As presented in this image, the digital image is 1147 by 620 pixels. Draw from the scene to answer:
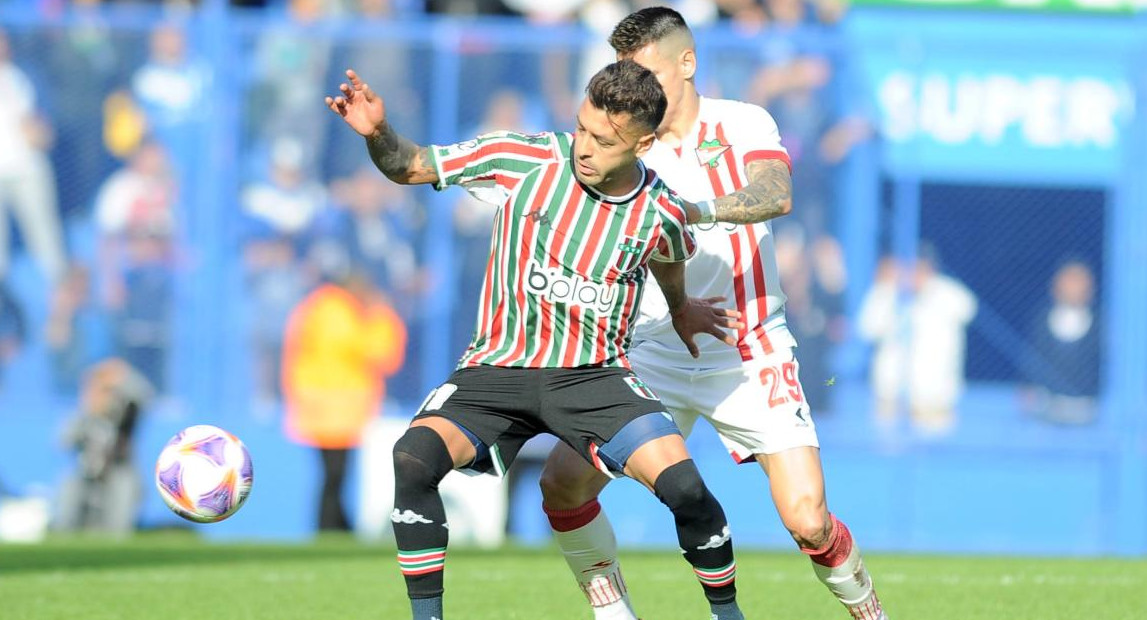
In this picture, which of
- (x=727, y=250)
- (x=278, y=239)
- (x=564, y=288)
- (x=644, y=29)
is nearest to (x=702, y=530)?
(x=564, y=288)

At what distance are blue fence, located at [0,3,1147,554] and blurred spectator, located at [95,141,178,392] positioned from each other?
2 cm

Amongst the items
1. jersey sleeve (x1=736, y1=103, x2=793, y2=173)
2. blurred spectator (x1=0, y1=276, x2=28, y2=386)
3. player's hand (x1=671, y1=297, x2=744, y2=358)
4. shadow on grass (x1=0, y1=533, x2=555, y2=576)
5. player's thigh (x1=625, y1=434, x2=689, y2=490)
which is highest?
jersey sleeve (x1=736, y1=103, x2=793, y2=173)

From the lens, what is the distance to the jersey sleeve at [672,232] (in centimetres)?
547

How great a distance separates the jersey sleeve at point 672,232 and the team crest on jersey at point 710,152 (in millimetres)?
663

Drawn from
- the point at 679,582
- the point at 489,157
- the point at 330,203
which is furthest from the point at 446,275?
the point at 489,157

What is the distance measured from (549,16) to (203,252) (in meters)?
3.42

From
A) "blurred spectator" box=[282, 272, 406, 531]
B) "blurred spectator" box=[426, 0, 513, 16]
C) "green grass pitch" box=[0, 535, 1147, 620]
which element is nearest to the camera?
"green grass pitch" box=[0, 535, 1147, 620]

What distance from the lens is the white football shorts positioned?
600cm

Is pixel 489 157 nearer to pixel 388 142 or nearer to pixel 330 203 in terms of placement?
pixel 388 142

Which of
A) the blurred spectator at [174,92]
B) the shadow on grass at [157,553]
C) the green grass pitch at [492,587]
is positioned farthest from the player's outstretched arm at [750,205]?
the blurred spectator at [174,92]

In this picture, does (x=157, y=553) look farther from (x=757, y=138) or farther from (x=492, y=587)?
(x=757, y=138)

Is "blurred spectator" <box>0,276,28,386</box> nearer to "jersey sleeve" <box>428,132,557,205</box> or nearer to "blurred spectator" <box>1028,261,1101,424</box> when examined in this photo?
"blurred spectator" <box>1028,261,1101,424</box>

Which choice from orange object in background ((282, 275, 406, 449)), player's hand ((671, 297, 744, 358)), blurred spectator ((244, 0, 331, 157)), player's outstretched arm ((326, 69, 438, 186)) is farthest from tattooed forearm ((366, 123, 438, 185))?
blurred spectator ((244, 0, 331, 157))

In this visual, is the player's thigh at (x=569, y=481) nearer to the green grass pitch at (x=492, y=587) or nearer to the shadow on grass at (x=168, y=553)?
the green grass pitch at (x=492, y=587)
